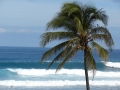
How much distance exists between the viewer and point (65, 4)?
1380 centimetres

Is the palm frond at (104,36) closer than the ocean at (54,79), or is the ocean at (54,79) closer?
the palm frond at (104,36)

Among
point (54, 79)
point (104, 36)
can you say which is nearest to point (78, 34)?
point (104, 36)

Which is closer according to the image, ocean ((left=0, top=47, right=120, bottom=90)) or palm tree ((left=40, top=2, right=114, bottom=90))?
palm tree ((left=40, top=2, right=114, bottom=90))

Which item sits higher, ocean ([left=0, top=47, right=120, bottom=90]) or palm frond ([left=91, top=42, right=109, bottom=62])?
palm frond ([left=91, top=42, right=109, bottom=62])

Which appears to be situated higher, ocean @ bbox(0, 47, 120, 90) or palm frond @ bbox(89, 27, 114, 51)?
palm frond @ bbox(89, 27, 114, 51)

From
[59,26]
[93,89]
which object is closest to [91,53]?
[59,26]

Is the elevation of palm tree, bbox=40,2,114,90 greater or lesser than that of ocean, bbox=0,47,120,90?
greater

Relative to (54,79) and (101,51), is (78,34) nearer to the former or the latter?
(101,51)

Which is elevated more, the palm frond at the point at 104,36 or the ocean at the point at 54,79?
the palm frond at the point at 104,36

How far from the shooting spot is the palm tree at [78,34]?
13336 millimetres

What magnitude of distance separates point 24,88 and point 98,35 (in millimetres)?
12590

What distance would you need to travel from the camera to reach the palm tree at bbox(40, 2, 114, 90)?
13336mm

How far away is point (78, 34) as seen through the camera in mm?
13547

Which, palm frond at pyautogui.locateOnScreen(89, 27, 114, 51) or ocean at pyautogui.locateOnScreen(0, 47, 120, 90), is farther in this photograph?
ocean at pyautogui.locateOnScreen(0, 47, 120, 90)
